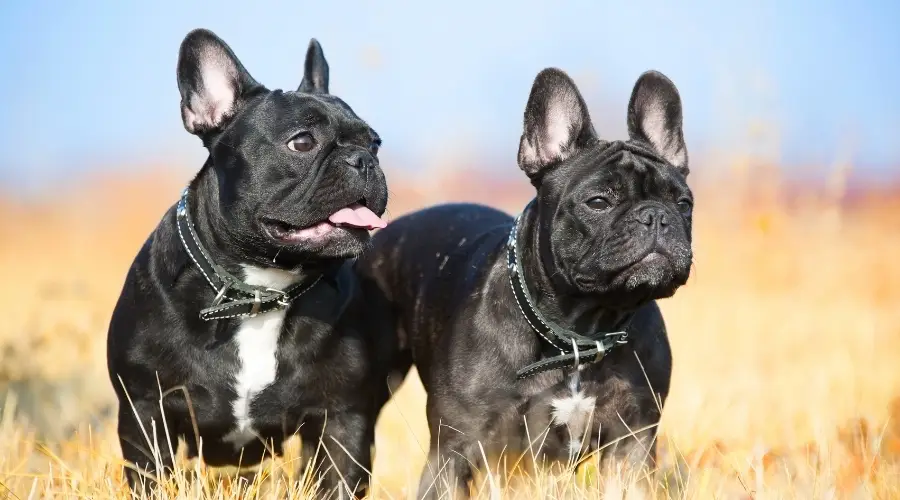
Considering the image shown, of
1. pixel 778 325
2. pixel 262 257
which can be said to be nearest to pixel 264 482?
pixel 262 257

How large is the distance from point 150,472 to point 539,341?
157cm

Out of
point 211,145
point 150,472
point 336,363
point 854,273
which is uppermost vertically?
point 211,145

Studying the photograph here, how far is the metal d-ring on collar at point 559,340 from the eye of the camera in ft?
13.0

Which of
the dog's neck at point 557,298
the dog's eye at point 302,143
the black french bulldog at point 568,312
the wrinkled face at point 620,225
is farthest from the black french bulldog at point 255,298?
the wrinkled face at point 620,225

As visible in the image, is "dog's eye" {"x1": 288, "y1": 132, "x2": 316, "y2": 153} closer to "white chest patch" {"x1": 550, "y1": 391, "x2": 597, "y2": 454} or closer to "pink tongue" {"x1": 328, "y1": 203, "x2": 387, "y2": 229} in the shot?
"pink tongue" {"x1": 328, "y1": 203, "x2": 387, "y2": 229}

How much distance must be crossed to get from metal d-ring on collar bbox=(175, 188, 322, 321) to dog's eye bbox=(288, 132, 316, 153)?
19.3 inches

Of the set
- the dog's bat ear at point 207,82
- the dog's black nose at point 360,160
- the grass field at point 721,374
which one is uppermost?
the dog's bat ear at point 207,82

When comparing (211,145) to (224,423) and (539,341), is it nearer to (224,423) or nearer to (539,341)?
(224,423)

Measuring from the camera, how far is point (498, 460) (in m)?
4.03

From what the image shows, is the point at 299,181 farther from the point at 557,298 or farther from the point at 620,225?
the point at 620,225

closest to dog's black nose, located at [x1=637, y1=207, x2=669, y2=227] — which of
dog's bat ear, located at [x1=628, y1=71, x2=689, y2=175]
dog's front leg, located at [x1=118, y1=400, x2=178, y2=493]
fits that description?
dog's bat ear, located at [x1=628, y1=71, x2=689, y2=175]

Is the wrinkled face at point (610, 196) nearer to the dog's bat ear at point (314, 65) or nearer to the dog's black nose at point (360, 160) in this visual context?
the dog's black nose at point (360, 160)

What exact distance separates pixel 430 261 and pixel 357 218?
1.01m

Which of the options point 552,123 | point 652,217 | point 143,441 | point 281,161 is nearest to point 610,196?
point 652,217
